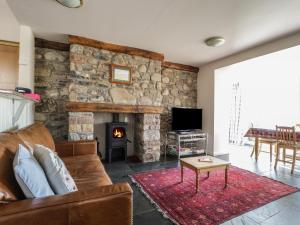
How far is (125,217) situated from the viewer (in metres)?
1.04

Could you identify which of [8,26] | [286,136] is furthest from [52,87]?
[286,136]

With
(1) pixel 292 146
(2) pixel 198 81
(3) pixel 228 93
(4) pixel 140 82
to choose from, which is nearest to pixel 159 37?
(4) pixel 140 82

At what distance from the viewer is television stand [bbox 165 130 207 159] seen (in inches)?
169

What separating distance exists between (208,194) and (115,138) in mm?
2163

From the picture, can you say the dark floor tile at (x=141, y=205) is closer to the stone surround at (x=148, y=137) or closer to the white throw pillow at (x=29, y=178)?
the white throw pillow at (x=29, y=178)

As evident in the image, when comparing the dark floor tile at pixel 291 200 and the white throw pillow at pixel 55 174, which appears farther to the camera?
the dark floor tile at pixel 291 200

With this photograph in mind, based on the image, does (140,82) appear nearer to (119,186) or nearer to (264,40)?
(264,40)

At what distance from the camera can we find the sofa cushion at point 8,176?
92 centimetres

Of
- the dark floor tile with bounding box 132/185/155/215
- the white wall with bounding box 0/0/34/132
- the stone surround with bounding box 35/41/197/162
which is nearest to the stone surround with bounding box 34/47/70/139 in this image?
the stone surround with bounding box 35/41/197/162

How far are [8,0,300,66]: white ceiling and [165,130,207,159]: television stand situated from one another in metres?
2.15

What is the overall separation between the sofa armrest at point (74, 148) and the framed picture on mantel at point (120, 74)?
1.46 meters

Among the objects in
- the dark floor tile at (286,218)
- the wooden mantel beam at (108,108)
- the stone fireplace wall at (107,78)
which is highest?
the stone fireplace wall at (107,78)

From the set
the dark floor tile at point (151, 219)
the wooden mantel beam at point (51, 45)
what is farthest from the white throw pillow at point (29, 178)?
the wooden mantel beam at point (51, 45)

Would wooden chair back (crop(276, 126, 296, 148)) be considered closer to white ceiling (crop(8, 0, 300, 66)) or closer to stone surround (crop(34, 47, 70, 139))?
white ceiling (crop(8, 0, 300, 66))
